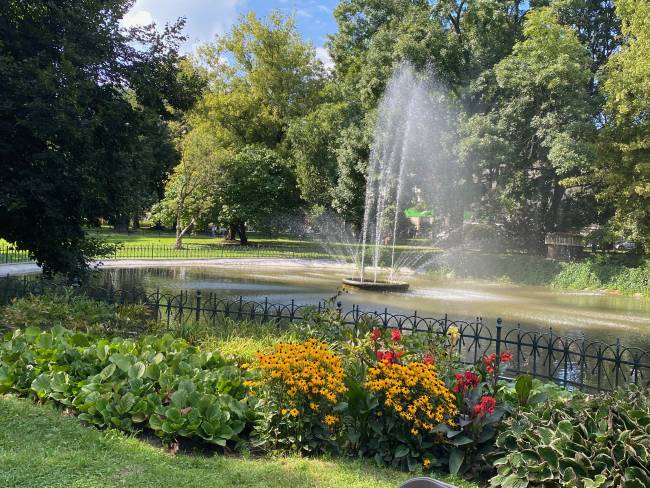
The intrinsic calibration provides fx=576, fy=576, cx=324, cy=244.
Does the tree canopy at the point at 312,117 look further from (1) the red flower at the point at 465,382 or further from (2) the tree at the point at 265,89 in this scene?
(1) the red flower at the point at 465,382

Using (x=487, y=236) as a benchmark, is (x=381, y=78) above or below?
above

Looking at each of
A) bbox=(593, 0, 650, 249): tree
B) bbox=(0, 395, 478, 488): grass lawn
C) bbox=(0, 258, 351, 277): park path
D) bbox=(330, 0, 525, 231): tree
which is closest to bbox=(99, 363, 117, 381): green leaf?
bbox=(0, 395, 478, 488): grass lawn

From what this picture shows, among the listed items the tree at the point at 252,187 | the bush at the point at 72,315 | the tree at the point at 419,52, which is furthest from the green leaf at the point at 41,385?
the tree at the point at 252,187

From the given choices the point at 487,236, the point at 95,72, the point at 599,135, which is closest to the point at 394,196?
the point at 487,236

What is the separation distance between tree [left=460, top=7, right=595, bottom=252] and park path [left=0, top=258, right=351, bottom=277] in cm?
Answer: 831

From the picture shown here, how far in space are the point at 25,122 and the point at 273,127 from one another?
1240 inches

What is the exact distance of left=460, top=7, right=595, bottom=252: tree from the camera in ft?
77.1

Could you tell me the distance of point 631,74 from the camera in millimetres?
21234

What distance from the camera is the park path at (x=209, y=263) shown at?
746 inches

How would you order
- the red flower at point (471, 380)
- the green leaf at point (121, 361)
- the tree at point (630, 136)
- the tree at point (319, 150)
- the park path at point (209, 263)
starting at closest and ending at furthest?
the red flower at point (471, 380)
the green leaf at point (121, 361)
the park path at point (209, 263)
the tree at point (630, 136)
the tree at point (319, 150)

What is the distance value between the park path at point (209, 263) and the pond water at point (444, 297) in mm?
970

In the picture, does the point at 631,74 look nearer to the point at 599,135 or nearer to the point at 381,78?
the point at 599,135

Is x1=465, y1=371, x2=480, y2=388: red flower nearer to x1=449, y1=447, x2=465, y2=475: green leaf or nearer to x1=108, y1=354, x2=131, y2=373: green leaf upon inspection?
x1=449, y1=447, x2=465, y2=475: green leaf

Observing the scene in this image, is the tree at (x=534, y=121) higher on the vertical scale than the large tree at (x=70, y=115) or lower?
higher
